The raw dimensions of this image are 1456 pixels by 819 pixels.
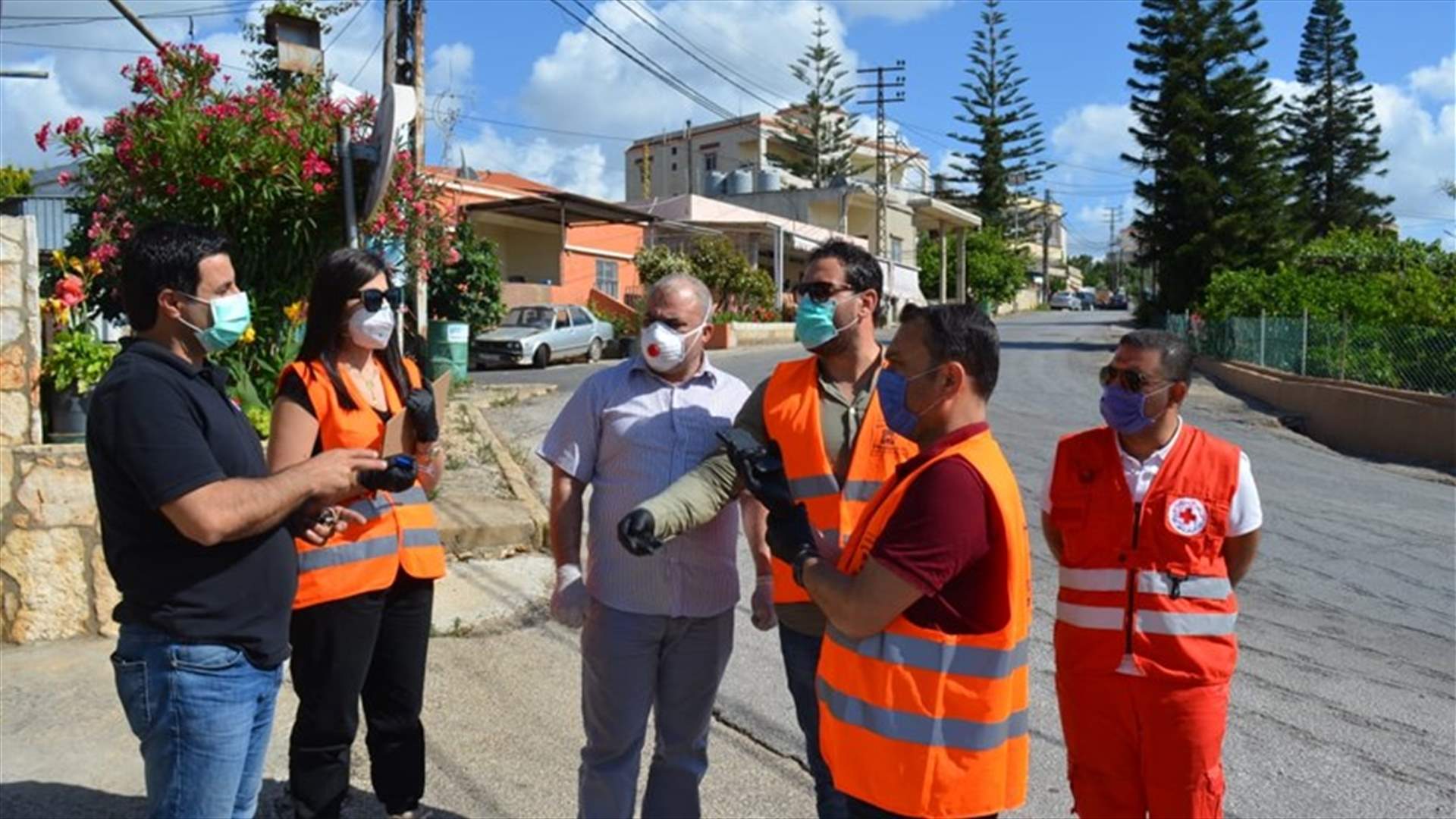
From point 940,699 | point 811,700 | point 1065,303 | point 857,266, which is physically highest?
point 1065,303

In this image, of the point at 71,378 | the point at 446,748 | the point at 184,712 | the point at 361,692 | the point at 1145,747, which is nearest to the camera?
the point at 184,712

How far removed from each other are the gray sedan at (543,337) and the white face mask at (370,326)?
62.6 feet

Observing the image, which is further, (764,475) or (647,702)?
(647,702)

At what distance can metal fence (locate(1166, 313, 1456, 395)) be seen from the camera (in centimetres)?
1375

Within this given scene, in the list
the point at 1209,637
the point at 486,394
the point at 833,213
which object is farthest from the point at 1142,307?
the point at 1209,637

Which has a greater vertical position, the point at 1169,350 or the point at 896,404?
the point at 1169,350

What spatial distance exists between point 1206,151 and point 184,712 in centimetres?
3415

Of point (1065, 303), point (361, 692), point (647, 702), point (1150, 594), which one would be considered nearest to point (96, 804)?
point (361, 692)

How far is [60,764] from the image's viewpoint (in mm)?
4051

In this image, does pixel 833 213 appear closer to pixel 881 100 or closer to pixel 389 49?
pixel 881 100

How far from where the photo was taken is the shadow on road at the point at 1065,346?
95.1 feet

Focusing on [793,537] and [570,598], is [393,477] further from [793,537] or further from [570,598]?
[793,537]

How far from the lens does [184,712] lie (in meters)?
2.44

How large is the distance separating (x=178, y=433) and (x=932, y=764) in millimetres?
1676
